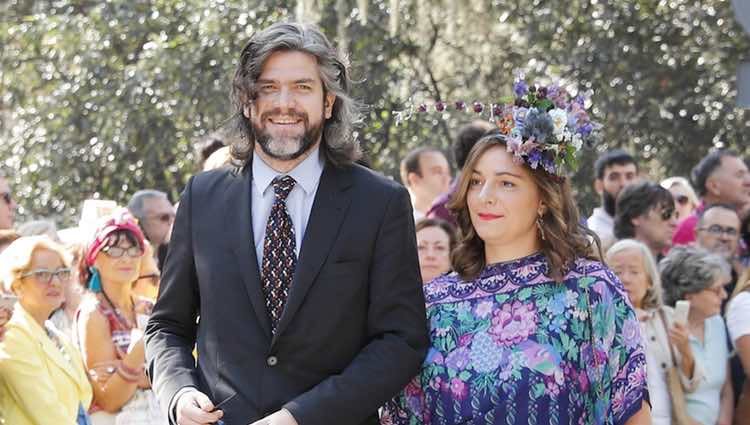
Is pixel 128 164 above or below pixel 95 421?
above

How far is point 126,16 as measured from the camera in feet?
39.4

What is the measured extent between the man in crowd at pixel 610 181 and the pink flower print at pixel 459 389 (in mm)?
4346

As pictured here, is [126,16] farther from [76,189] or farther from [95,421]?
[95,421]

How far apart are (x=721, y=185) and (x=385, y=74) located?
3614 millimetres

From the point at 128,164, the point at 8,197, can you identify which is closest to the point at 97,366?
the point at 8,197

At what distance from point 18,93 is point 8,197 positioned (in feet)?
16.8

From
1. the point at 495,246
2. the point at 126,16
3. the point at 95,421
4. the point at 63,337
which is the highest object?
the point at 126,16

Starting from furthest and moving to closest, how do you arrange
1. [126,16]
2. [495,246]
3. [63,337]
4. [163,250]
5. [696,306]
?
[126,16] < [163,250] < [696,306] < [63,337] < [495,246]

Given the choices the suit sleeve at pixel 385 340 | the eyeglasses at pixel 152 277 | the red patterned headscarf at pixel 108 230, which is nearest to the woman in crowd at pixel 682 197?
the eyeglasses at pixel 152 277

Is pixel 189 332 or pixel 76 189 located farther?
pixel 76 189

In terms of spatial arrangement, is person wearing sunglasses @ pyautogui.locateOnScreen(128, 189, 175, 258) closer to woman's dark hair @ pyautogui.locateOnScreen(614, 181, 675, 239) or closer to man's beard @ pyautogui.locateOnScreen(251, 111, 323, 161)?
woman's dark hair @ pyautogui.locateOnScreen(614, 181, 675, 239)

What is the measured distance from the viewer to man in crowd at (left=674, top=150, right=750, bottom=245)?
9.16 metres

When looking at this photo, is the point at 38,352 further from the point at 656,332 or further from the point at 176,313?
the point at 656,332

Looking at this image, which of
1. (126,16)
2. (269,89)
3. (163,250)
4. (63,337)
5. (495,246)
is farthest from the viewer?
(126,16)
